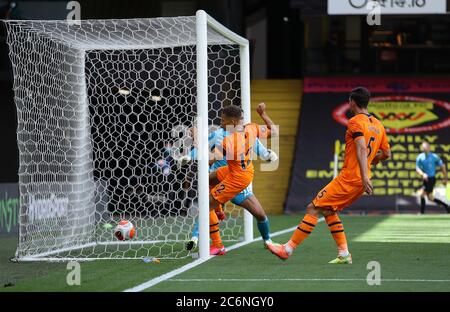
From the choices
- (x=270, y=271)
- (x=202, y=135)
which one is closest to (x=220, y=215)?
(x=202, y=135)

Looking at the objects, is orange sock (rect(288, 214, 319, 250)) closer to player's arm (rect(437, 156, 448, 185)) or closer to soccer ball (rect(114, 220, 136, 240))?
soccer ball (rect(114, 220, 136, 240))

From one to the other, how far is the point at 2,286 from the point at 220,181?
445cm

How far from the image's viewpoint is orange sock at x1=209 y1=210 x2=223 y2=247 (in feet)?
43.3

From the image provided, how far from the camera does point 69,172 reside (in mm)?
15109

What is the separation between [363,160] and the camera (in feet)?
36.3

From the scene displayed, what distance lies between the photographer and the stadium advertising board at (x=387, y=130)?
27.5 meters

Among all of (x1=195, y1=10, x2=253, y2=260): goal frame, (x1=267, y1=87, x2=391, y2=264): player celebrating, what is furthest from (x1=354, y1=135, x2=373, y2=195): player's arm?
(x1=195, y1=10, x2=253, y2=260): goal frame

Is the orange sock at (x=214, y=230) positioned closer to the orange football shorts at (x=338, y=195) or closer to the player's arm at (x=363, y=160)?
the orange football shorts at (x=338, y=195)

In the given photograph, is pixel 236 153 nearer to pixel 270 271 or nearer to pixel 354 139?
pixel 354 139

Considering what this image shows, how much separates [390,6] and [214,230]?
584 inches

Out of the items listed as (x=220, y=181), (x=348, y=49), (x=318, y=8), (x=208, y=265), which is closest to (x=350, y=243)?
(x=220, y=181)

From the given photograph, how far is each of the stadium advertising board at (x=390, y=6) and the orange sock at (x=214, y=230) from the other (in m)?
14.0

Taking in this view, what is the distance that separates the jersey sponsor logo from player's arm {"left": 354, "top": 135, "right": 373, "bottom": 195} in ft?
57.3
